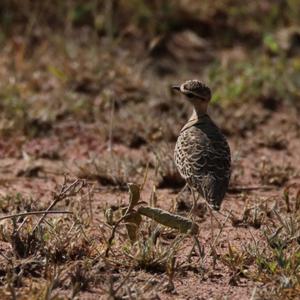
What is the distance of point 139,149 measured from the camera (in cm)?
827

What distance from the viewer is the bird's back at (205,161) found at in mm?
5941

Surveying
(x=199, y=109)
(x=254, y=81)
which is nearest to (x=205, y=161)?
(x=199, y=109)

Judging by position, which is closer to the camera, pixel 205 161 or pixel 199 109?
pixel 205 161

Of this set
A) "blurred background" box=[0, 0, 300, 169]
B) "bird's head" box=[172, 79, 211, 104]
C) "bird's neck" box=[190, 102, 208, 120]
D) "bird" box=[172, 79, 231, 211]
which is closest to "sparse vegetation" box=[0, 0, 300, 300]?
"blurred background" box=[0, 0, 300, 169]

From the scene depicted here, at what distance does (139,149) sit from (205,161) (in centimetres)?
215

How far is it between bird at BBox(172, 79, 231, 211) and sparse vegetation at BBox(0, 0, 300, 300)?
0.75 ft

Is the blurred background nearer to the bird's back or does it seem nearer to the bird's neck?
the bird's neck

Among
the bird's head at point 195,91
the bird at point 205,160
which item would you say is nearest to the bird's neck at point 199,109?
the bird's head at point 195,91

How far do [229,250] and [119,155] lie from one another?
262 centimetres

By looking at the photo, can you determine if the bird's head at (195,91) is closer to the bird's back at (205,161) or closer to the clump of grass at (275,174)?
the bird's back at (205,161)

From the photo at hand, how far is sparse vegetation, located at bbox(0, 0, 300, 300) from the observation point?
524cm

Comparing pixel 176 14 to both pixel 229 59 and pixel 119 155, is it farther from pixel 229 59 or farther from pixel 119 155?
pixel 119 155

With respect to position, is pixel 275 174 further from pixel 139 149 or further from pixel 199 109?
pixel 139 149

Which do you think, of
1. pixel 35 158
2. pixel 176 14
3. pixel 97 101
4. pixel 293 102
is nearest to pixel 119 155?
pixel 35 158
